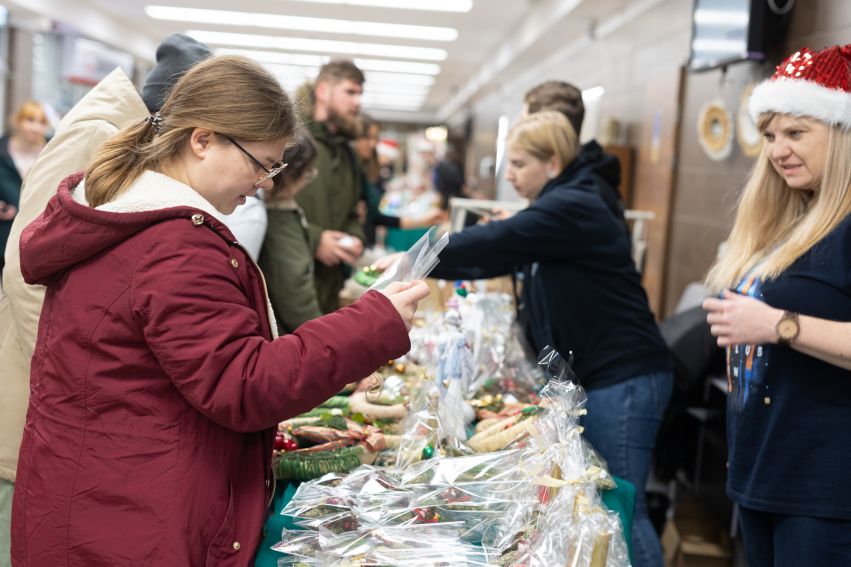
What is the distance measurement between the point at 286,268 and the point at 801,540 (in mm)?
1686

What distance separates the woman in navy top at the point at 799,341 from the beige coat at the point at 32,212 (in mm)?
1416

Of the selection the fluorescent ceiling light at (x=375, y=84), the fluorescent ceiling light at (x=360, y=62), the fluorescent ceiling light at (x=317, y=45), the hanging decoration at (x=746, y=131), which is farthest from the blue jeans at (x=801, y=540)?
the fluorescent ceiling light at (x=375, y=84)

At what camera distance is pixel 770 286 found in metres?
1.77

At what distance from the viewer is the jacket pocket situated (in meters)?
1.30

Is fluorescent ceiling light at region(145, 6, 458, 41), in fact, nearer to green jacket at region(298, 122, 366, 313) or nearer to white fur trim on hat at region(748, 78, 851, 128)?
green jacket at region(298, 122, 366, 313)

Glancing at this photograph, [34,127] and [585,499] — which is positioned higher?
[34,127]

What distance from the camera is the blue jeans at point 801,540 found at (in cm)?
167

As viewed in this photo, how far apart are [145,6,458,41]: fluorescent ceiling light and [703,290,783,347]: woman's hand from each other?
31.3 ft

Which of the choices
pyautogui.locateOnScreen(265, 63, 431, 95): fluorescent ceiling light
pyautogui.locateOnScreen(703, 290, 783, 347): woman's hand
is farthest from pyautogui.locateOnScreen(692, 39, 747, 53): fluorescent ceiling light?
pyautogui.locateOnScreen(265, 63, 431, 95): fluorescent ceiling light

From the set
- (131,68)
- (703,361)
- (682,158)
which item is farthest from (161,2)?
(703,361)

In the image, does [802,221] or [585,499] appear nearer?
[585,499]

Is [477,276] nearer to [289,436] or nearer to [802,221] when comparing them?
[289,436]

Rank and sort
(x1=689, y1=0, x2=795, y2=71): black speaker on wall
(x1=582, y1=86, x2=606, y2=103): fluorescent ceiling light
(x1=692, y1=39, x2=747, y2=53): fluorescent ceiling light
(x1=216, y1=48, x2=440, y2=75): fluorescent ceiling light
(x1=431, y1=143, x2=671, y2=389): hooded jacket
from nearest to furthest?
(x1=431, y1=143, x2=671, y2=389): hooded jacket
(x1=689, y1=0, x2=795, y2=71): black speaker on wall
(x1=692, y1=39, x2=747, y2=53): fluorescent ceiling light
(x1=582, y1=86, x2=606, y2=103): fluorescent ceiling light
(x1=216, y1=48, x2=440, y2=75): fluorescent ceiling light

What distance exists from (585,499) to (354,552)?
16.1 inches
